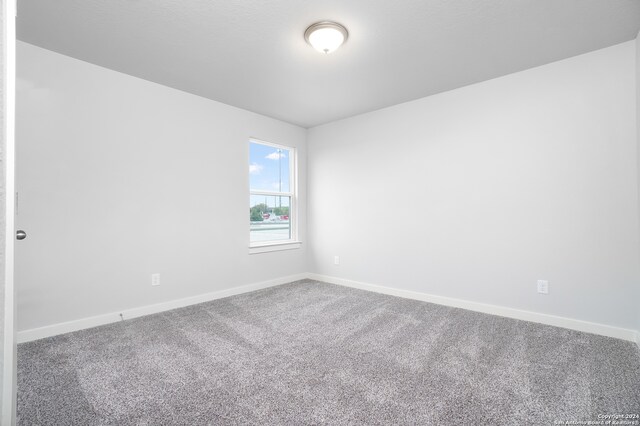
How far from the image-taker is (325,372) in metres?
1.88

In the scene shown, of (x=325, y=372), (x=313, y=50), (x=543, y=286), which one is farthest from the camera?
(x=543, y=286)

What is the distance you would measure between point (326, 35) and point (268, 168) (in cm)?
233

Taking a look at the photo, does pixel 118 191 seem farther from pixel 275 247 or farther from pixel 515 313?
pixel 515 313

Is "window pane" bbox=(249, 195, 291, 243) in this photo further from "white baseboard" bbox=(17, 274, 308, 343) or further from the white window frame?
"white baseboard" bbox=(17, 274, 308, 343)

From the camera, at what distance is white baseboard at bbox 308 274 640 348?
2.36 metres

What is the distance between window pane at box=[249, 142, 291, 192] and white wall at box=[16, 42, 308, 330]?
229 millimetres

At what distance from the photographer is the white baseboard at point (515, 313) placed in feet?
7.73

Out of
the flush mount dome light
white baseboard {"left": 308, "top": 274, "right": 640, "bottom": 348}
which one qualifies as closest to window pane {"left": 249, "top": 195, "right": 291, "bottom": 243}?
white baseboard {"left": 308, "top": 274, "right": 640, "bottom": 348}

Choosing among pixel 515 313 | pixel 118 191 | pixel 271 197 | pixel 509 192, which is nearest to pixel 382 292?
pixel 515 313

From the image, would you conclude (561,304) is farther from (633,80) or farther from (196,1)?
(196,1)

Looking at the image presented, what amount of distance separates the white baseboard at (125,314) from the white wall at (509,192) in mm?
1485

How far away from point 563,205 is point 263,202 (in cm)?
329

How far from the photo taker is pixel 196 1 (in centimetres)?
189

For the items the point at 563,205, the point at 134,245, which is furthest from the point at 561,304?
the point at 134,245
